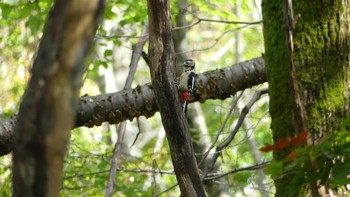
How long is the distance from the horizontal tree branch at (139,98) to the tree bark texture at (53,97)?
3021mm

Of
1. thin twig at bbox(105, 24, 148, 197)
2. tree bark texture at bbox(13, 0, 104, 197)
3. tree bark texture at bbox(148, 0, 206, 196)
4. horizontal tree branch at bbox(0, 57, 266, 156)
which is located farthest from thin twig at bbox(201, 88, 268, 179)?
tree bark texture at bbox(13, 0, 104, 197)

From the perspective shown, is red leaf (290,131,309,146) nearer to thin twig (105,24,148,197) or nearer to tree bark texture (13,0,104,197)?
tree bark texture (13,0,104,197)

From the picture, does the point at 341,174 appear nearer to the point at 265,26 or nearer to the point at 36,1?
the point at 265,26

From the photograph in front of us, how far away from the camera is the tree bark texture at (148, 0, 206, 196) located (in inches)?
123

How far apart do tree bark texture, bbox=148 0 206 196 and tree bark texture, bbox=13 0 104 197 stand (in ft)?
5.93

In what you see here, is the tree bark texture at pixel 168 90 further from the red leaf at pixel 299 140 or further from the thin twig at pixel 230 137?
the red leaf at pixel 299 140

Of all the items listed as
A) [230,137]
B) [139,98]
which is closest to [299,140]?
[230,137]

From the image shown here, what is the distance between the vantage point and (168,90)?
3.17 meters

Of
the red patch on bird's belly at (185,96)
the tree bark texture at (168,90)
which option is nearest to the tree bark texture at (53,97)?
the tree bark texture at (168,90)

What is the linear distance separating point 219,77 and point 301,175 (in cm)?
222

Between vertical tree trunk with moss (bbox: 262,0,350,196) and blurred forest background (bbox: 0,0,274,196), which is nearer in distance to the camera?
vertical tree trunk with moss (bbox: 262,0,350,196)

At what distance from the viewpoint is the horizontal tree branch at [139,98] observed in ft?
14.5

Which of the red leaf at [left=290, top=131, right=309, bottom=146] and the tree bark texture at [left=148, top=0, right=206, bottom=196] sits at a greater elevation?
the tree bark texture at [left=148, top=0, right=206, bottom=196]

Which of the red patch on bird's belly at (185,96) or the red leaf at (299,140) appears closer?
the red leaf at (299,140)
